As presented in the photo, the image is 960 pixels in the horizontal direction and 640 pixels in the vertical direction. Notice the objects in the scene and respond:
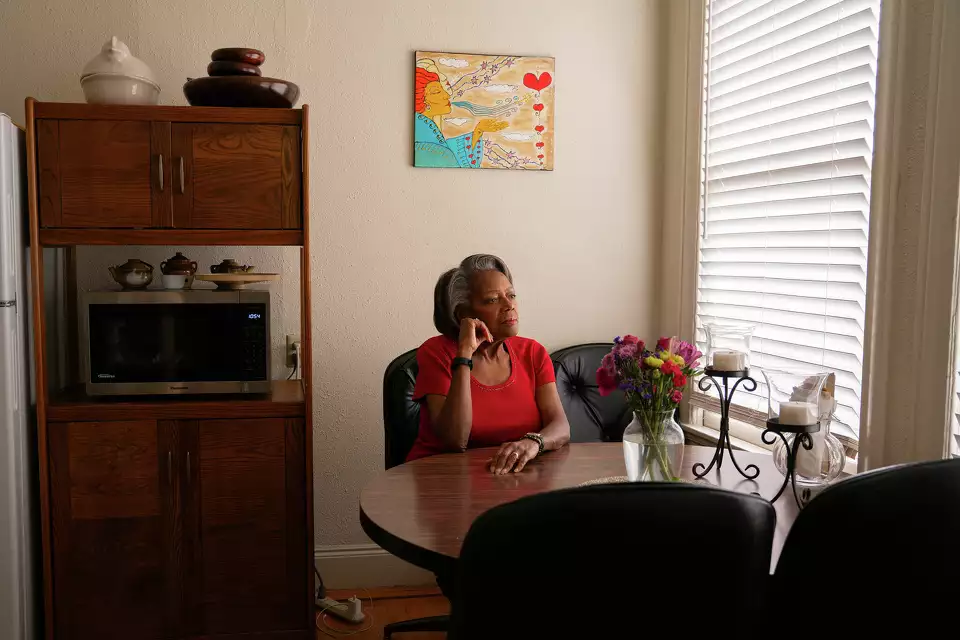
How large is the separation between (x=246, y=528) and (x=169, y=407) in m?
0.46

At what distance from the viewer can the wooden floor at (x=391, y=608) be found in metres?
2.74

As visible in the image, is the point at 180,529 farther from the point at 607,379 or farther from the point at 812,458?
the point at 812,458

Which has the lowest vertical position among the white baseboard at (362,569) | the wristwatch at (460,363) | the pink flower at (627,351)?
the white baseboard at (362,569)

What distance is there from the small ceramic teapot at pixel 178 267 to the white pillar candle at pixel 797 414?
1.92m

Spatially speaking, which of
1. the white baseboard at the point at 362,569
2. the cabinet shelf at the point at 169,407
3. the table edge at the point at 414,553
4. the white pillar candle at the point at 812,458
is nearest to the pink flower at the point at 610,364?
the white pillar candle at the point at 812,458

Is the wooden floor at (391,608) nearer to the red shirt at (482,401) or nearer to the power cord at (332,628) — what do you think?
the power cord at (332,628)

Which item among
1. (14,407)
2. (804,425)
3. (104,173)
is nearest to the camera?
(804,425)

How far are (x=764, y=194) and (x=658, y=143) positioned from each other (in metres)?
0.77

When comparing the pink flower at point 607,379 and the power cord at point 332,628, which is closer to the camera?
the pink flower at point 607,379

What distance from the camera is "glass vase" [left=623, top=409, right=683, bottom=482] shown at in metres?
1.63

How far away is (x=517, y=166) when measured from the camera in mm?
3098

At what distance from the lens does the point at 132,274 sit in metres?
2.54

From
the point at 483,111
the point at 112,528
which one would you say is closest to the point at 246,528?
the point at 112,528

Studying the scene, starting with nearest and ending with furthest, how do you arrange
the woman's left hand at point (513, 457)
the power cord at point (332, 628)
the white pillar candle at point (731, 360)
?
the white pillar candle at point (731, 360), the woman's left hand at point (513, 457), the power cord at point (332, 628)
